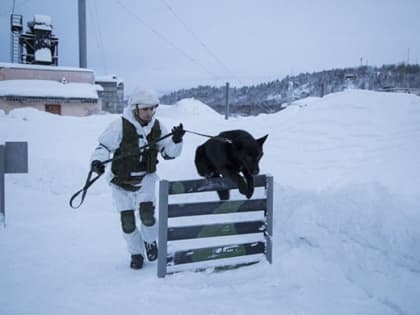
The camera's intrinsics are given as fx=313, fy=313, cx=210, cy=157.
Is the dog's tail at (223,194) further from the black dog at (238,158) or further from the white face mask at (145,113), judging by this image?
the white face mask at (145,113)

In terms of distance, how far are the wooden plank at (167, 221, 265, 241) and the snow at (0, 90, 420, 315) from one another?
357 millimetres

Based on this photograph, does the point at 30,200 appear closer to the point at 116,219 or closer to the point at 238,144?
the point at 116,219

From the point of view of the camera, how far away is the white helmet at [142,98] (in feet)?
10.3

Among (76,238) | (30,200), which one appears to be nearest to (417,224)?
(76,238)

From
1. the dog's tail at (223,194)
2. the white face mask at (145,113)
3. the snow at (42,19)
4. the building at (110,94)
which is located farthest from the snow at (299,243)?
the snow at (42,19)

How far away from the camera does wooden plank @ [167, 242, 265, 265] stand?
116 inches

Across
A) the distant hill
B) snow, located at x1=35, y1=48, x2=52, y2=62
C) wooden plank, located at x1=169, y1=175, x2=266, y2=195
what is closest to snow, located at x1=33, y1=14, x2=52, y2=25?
snow, located at x1=35, y1=48, x2=52, y2=62

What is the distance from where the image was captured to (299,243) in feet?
11.4

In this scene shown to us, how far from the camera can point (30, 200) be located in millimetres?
5691

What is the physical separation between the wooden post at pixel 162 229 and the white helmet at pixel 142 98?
2.74 feet

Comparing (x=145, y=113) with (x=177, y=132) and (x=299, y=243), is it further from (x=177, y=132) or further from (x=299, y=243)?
(x=299, y=243)

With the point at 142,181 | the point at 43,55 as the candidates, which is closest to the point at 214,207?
the point at 142,181

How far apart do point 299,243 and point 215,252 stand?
1032 mm

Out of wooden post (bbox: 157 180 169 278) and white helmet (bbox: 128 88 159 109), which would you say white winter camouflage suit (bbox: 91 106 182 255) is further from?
wooden post (bbox: 157 180 169 278)
